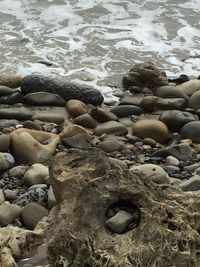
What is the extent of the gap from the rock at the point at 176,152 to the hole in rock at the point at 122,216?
1.93 m

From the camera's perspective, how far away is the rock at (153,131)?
494 cm

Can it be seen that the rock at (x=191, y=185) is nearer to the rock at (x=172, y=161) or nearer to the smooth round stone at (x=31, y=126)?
the rock at (x=172, y=161)

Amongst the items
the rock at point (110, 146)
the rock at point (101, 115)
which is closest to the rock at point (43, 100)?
the rock at point (101, 115)

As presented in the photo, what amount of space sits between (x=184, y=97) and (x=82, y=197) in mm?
3251

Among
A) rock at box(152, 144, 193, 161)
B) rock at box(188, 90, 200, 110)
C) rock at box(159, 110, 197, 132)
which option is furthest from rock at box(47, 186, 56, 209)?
rock at box(188, 90, 200, 110)

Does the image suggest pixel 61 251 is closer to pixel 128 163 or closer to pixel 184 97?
pixel 128 163

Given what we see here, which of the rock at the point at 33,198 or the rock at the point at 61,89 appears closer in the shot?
the rock at the point at 33,198

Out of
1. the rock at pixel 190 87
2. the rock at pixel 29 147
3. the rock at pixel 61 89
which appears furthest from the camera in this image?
the rock at pixel 190 87

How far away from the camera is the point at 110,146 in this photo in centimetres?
462

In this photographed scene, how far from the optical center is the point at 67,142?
4598mm

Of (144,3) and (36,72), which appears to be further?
(144,3)

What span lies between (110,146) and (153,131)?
1.67 ft

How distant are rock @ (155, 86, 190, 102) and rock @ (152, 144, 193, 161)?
3.75ft

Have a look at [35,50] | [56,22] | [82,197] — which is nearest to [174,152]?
[82,197]
